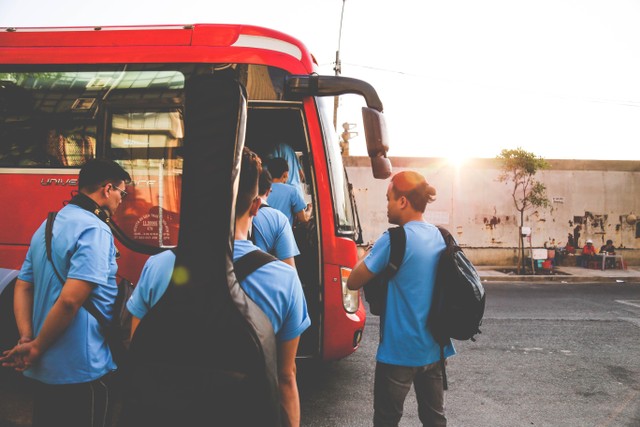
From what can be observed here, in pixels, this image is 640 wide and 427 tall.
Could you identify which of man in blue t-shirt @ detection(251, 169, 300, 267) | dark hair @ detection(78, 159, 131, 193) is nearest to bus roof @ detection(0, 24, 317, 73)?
man in blue t-shirt @ detection(251, 169, 300, 267)

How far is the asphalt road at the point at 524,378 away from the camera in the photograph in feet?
12.9

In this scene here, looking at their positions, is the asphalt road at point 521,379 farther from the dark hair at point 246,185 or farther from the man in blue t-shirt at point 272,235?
the dark hair at point 246,185

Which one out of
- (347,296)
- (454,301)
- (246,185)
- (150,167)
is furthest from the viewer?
(347,296)

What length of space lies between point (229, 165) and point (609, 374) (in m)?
5.54

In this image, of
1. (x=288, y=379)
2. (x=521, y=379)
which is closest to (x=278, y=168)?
(x=288, y=379)

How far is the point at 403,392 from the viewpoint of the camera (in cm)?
252

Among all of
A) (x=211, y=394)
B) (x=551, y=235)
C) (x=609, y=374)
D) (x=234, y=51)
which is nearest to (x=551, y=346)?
(x=609, y=374)

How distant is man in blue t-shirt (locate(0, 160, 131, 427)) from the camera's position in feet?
6.87

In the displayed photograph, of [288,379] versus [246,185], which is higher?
[246,185]

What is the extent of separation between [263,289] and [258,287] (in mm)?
20

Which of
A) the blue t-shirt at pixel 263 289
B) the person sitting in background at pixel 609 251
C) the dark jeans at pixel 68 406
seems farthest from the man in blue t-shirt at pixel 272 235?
the person sitting in background at pixel 609 251

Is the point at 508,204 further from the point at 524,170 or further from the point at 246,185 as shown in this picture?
the point at 246,185

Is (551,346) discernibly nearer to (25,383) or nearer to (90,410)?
(90,410)

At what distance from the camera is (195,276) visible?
135 centimetres
